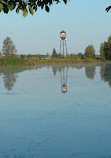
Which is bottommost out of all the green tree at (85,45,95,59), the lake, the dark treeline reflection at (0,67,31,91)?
the dark treeline reflection at (0,67,31,91)

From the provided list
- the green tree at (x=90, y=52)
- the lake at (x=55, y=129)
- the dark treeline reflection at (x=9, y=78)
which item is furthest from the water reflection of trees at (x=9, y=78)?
the green tree at (x=90, y=52)

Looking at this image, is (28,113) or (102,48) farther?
(102,48)

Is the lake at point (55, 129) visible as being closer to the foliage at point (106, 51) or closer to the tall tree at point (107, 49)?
the tall tree at point (107, 49)

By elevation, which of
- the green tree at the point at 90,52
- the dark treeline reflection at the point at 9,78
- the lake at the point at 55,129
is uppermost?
the green tree at the point at 90,52

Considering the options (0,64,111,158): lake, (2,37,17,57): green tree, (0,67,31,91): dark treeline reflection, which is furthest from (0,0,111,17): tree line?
(2,37,17,57): green tree

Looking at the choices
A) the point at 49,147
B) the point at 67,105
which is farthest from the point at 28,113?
the point at 49,147

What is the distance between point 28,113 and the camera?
10.9 meters

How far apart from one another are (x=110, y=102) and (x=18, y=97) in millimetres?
4248

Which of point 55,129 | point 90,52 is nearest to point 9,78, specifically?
point 55,129

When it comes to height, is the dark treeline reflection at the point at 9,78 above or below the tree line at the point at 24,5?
below

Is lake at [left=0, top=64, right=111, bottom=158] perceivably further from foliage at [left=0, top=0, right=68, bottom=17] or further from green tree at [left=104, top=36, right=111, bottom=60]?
green tree at [left=104, top=36, right=111, bottom=60]

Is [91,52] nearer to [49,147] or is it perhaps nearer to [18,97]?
[18,97]

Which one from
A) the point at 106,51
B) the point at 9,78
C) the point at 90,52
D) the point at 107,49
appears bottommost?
the point at 9,78

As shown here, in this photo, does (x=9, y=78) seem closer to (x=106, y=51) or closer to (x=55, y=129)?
(x=55, y=129)
